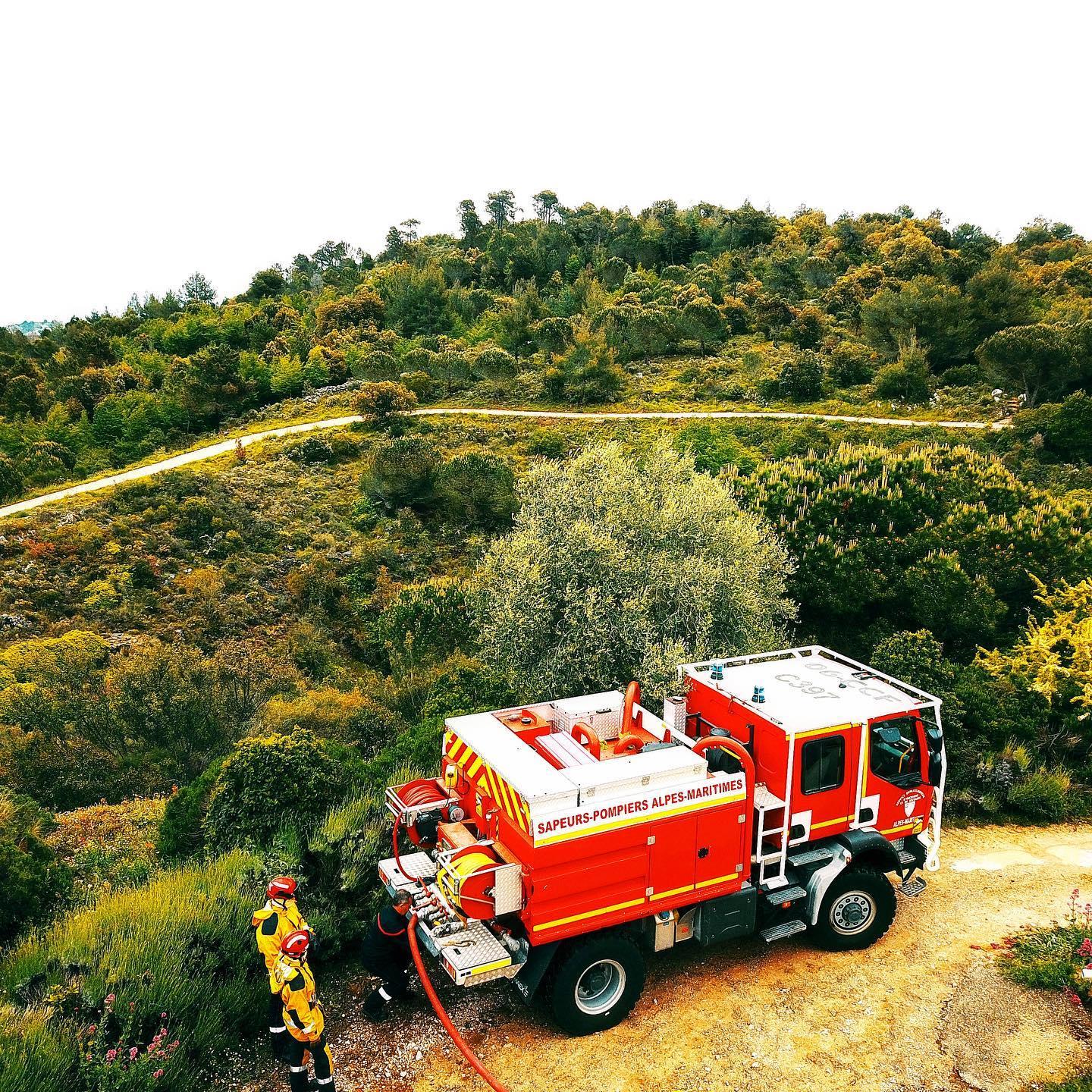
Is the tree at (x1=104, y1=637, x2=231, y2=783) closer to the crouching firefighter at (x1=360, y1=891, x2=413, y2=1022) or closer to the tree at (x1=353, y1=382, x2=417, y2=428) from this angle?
the crouching firefighter at (x1=360, y1=891, x2=413, y2=1022)

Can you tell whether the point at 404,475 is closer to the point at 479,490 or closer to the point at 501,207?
the point at 479,490

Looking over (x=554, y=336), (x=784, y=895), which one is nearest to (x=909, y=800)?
(x=784, y=895)

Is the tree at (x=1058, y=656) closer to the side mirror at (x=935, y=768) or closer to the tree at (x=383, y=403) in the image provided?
the side mirror at (x=935, y=768)

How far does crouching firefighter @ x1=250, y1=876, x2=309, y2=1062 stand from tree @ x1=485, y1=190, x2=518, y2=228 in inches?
3824

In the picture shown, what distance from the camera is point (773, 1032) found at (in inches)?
302

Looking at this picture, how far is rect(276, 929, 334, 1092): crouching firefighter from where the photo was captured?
21.2 feet

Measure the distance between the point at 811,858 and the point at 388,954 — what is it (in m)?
4.46

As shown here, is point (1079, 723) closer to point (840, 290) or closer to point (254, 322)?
point (840, 290)

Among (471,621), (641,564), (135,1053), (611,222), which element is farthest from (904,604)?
(611,222)

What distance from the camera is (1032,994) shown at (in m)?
8.20

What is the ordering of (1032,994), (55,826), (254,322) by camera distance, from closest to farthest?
(1032,994)
(55,826)
(254,322)

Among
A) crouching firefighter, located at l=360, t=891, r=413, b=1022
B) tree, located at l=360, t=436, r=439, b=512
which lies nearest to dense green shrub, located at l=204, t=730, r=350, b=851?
crouching firefighter, located at l=360, t=891, r=413, b=1022

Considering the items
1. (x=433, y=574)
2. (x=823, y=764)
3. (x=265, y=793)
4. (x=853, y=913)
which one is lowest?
(x=433, y=574)

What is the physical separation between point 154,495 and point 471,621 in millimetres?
18303
